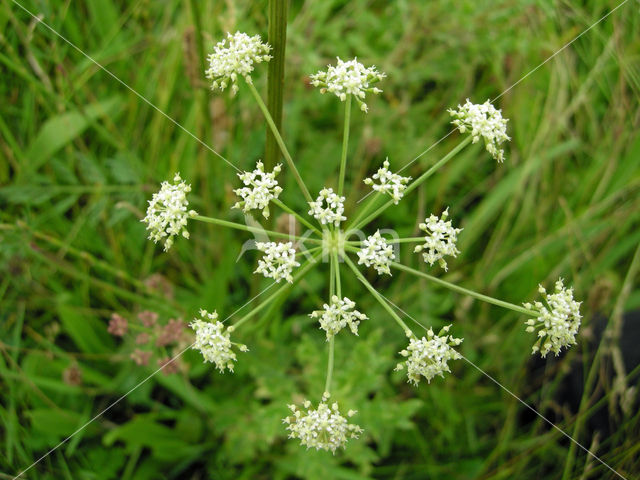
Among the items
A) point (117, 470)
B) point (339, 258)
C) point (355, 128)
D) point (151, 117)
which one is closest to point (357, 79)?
point (339, 258)

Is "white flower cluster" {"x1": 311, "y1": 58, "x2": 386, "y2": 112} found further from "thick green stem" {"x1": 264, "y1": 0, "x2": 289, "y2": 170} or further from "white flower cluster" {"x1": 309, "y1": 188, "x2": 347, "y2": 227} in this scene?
"white flower cluster" {"x1": 309, "y1": 188, "x2": 347, "y2": 227}

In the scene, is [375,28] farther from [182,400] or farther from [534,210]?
[182,400]

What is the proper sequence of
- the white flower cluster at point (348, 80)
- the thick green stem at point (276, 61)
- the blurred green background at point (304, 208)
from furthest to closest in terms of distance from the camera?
1. the blurred green background at point (304, 208)
2. the white flower cluster at point (348, 80)
3. the thick green stem at point (276, 61)

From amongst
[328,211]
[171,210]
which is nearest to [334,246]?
[328,211]

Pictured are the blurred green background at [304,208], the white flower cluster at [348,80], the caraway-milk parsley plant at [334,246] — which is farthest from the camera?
the blurred green background at [304,208]

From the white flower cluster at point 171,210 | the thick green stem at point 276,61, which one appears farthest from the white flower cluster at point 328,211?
the white flower cluster at point 171,210

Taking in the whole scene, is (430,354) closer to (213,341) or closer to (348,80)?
(213,341)

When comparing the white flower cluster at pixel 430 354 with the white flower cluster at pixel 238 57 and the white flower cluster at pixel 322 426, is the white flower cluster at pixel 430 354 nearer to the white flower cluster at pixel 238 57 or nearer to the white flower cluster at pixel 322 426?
the white flower cluster at pixel 322 426

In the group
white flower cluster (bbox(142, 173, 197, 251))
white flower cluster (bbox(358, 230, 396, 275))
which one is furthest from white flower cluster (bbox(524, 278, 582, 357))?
white flower cluster (bbox(142, 173, 197, 251))
